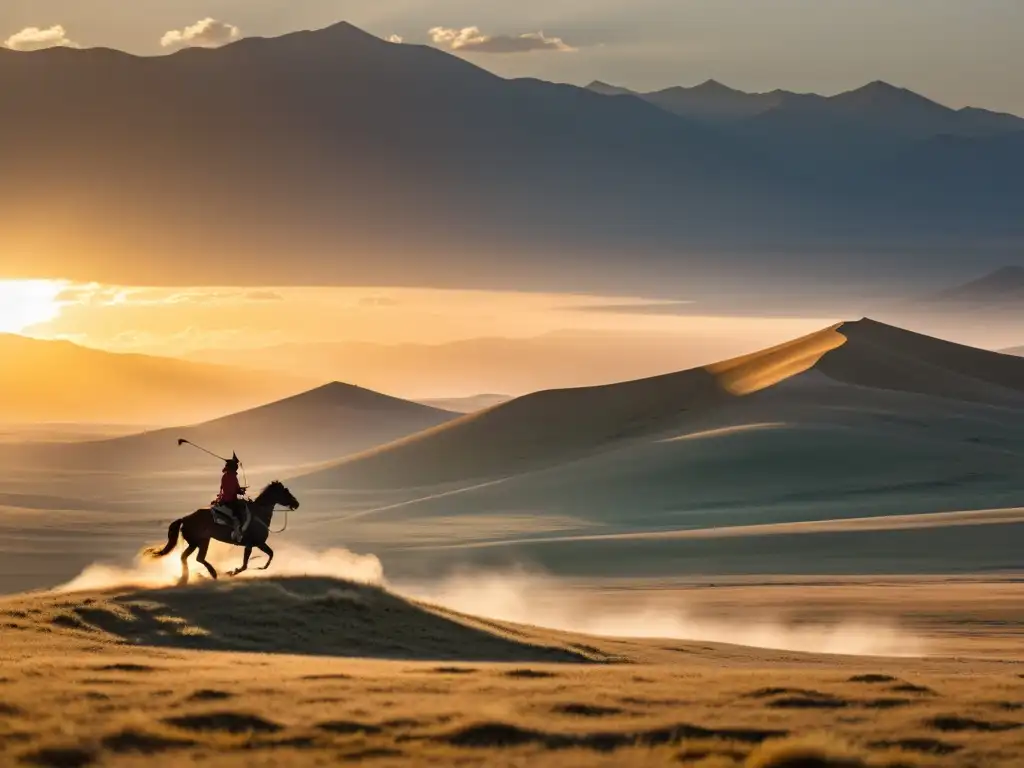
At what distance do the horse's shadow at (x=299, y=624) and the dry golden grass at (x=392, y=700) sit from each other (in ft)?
0.18

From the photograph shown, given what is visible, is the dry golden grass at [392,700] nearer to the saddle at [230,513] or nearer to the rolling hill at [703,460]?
the saddle at [230,513]

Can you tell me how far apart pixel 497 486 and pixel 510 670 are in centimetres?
10577

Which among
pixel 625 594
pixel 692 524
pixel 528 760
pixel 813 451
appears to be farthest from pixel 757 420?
pixel 528 760

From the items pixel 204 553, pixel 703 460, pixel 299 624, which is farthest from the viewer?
pixel 703 460

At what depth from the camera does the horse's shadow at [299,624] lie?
30.8m

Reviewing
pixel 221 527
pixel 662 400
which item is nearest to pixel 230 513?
pixel 221 527

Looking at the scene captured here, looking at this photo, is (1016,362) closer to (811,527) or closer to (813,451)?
(813,451)

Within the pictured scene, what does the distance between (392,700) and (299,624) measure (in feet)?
34.4

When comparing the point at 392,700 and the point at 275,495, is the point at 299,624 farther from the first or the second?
the point at 392,700

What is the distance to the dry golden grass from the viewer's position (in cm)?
1881

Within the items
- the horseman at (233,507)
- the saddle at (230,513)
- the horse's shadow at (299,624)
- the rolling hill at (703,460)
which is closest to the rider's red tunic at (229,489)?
the horseman at (233,507)

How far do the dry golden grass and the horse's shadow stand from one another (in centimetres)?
5

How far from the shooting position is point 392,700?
22406 mm

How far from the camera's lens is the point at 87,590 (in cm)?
3312
